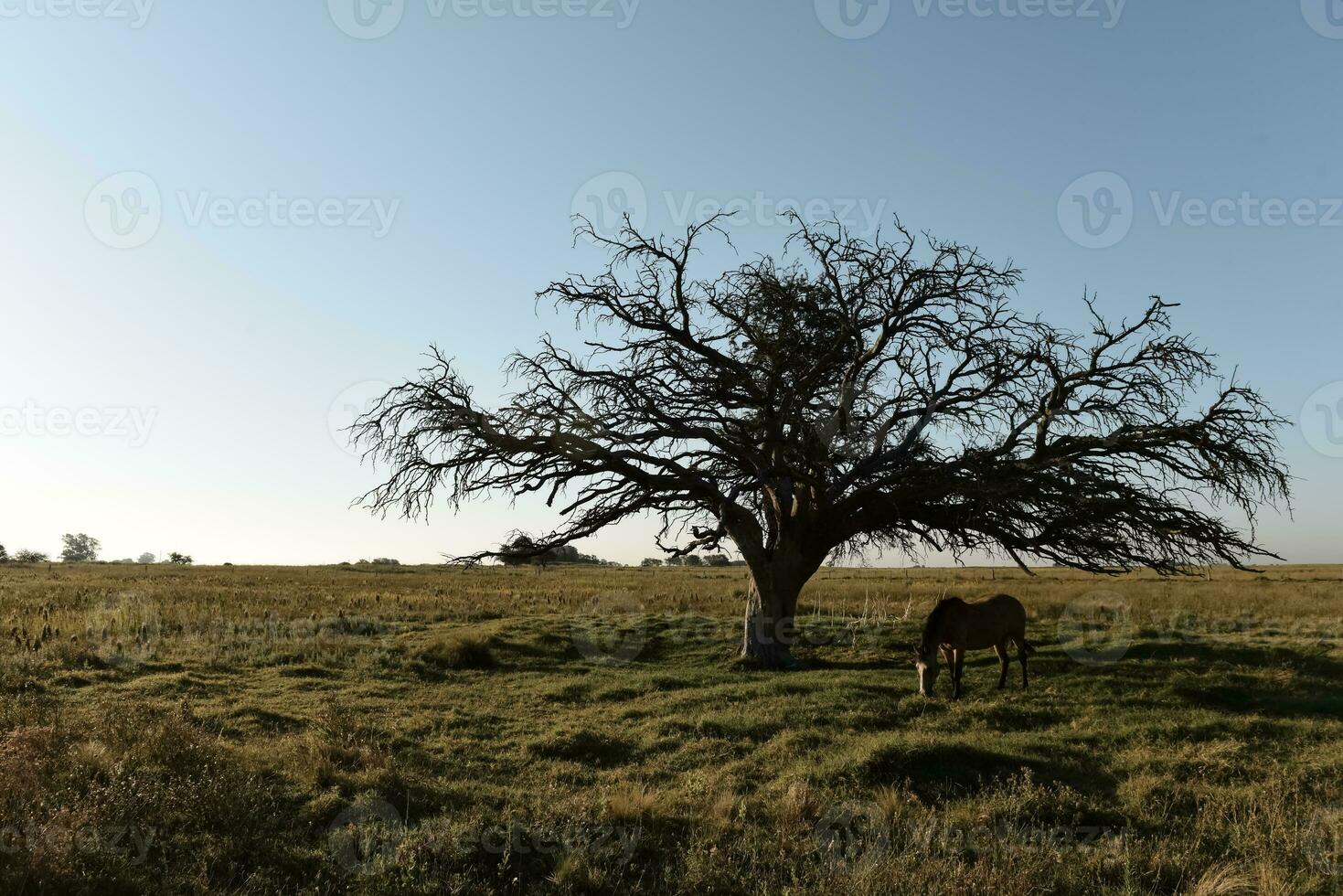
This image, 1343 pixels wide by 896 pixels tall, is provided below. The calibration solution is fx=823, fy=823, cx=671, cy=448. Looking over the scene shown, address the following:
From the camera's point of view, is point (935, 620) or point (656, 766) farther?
point (935, 620)

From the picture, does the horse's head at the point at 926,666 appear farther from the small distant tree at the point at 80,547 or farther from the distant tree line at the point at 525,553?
the small distant tree at the point at 80,547

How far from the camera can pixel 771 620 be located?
1933 cm

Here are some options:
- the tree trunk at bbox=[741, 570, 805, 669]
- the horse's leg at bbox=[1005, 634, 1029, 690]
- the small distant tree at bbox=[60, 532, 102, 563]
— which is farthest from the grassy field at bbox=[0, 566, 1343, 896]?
the small distant tree at bbox=[60, 532, 102, 563]

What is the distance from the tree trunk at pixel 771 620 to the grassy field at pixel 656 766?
83cm

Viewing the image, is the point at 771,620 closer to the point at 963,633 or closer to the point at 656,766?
the point at 963,633

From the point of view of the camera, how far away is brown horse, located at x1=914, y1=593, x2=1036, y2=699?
50.0 feet

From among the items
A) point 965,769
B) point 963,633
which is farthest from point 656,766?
point 963,633

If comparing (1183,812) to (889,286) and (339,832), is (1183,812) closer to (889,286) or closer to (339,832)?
(339,832)

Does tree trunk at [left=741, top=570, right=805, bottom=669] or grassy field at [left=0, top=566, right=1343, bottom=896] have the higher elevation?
tree trunk at [left=741, top=570, right=805, bottom=669]

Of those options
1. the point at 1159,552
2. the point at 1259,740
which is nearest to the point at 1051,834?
the point at 1259,740

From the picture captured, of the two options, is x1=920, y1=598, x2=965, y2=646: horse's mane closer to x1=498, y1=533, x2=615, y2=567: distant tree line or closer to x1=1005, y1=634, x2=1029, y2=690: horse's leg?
x1=1005, y1=634, x2=1029, y2=690: horse's leg

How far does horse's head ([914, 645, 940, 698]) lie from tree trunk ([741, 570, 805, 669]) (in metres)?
4.28

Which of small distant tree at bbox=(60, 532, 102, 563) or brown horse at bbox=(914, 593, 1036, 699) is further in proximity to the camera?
small distant tree at bbox=(60, 532, 102, 563)

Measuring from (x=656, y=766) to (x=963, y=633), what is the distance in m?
7.45
